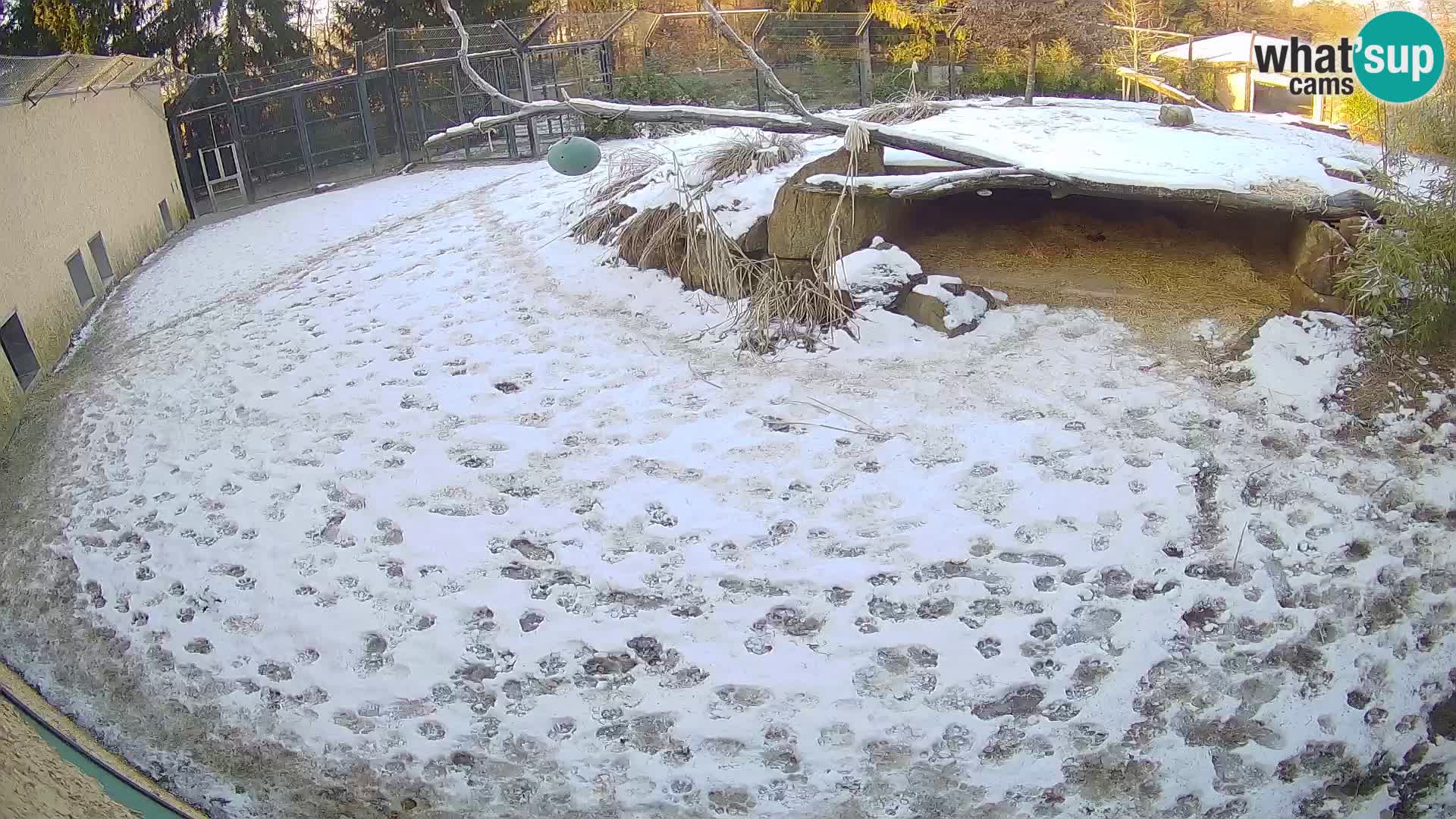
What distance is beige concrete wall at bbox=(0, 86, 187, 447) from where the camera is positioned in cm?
521

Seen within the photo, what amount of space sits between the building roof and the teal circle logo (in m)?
5.92

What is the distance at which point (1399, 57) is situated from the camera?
4996 mm

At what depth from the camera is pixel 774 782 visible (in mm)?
2771

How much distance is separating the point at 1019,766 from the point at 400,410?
3.13 meters

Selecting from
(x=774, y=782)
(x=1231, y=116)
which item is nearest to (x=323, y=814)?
(x=774, y=782)

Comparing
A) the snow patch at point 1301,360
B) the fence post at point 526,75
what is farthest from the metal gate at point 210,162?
the snow patch at point 1301,360

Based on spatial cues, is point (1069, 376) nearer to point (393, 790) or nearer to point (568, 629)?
point (568, 629)

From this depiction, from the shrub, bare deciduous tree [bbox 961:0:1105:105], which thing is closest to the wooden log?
the shrub

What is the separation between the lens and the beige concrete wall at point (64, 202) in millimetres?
5207

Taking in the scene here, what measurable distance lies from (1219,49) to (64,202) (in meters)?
11.9

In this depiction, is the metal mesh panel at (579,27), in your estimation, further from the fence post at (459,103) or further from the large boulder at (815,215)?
the large boulder at (815,215)

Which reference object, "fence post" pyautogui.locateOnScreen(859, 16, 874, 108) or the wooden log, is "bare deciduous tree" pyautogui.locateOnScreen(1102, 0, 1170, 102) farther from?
the wooden log

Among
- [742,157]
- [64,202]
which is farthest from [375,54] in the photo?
[742,157]
